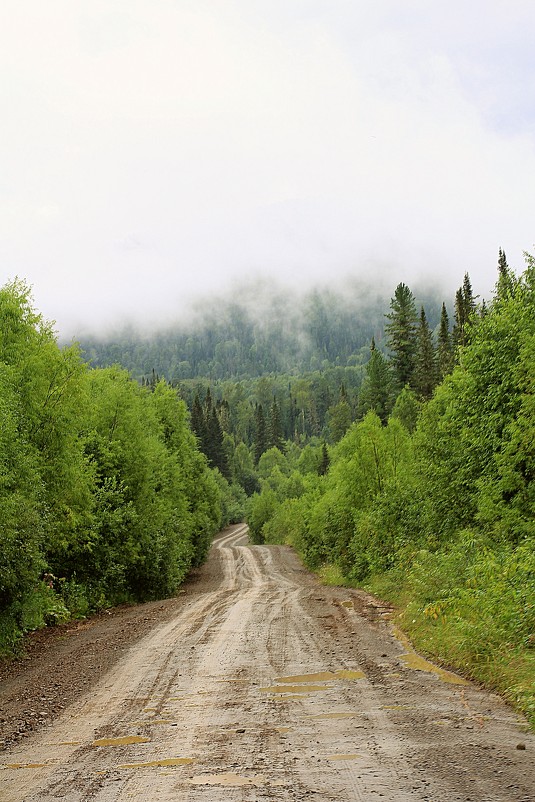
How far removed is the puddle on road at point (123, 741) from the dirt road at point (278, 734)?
0.10 ft

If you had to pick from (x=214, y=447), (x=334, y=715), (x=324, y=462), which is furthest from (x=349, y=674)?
(x=214, y=447)

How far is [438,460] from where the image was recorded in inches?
840

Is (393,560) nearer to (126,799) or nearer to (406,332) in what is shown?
(126,799)

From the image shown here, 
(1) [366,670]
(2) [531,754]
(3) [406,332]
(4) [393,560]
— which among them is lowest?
(4) [393,560]

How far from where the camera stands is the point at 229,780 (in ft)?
16.9

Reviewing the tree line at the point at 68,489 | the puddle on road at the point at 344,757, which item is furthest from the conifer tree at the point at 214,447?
the puddle on road at the point at 344,757

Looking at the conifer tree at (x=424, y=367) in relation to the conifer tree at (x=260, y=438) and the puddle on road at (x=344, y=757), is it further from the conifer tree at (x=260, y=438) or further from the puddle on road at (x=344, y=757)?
the conifer tree at (x=260, y=438)

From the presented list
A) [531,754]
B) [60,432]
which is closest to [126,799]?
[531,754]

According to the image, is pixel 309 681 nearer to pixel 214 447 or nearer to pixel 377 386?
pixel 377 386

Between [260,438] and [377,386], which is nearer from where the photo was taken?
[377,386]

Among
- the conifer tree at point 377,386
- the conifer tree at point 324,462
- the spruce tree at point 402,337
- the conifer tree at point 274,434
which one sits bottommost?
the conifer tree at point 324,462

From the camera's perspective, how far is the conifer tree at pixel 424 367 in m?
60.6

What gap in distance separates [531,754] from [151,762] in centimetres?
342

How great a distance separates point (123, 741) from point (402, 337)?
216ft
